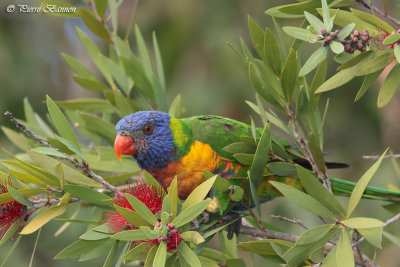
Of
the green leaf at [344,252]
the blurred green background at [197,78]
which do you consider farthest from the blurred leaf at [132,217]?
the blurred green background at [197,78]

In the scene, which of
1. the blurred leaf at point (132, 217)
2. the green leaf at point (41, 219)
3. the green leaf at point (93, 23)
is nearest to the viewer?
the blurred leaf at point (132, 217)

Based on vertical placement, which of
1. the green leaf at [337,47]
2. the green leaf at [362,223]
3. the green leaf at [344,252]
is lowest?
the green leaf at [344,252]

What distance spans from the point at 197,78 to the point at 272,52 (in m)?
3.16

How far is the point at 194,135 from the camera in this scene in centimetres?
181

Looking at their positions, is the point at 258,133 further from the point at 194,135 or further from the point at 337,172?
the point at 337,172

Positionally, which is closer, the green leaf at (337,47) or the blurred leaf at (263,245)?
the green leaf at (337,47)

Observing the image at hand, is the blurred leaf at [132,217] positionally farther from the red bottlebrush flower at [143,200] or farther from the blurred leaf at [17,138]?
the blurred leaf at [17,138]

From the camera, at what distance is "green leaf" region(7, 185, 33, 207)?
1168 millimetres

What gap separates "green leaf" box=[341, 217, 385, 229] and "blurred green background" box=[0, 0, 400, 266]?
2.01m

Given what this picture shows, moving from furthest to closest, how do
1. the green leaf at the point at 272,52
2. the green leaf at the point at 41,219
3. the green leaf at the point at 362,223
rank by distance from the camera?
1. the green leaf at the point at 272,52
2. the green leaf at the point at 41,219
3. the green leaf at the point at 362,223

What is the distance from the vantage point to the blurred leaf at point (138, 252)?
1126mm

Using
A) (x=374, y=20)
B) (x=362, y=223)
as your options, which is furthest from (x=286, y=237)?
(x=374, y=20)

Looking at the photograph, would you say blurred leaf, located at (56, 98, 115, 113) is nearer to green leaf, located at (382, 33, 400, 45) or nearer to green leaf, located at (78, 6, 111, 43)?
green leaf, located at (78, 6, 111, 43)

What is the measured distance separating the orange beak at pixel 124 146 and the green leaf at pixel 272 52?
62 cm
